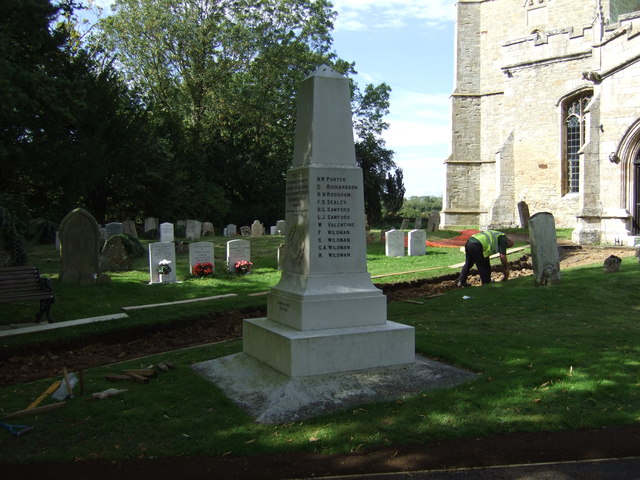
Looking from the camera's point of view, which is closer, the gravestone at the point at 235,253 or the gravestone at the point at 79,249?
the gravestone at the point at 79,249

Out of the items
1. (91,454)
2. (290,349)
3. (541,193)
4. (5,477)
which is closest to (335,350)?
(290,349)

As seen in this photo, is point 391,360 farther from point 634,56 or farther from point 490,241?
point 634,56

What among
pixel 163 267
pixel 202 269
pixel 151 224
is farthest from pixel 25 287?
pixel 151 224

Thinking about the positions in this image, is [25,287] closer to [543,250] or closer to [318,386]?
[318,386]

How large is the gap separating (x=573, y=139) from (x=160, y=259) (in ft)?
65.1

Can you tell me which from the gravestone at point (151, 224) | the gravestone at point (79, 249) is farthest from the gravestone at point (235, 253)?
the gravestone at point (151, 224)

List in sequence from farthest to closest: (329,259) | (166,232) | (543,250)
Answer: (166,232) < (543,250) < (329,259)

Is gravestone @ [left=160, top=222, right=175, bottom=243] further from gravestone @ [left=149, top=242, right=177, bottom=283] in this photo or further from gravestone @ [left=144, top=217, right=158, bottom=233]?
gravestone @ [left=149, top=242, right=177, bottom=283]

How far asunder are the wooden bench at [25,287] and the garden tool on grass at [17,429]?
468 centimetres

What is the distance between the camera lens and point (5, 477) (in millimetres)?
3955

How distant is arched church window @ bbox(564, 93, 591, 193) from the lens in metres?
25.0

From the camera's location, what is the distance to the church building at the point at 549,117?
18109mm

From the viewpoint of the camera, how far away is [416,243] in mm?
18281

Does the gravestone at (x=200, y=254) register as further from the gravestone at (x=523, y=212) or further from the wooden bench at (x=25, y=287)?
the gravestone at (x=523, y=212)
